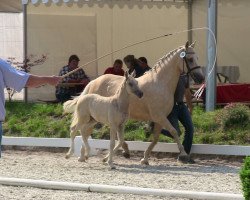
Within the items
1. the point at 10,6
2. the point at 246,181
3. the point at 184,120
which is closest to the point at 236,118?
the point at 184,120

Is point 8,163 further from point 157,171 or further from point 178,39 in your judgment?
point 178,39

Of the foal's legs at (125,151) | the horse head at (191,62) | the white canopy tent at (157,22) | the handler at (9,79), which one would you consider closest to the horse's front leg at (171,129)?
the horse head at (191,62)

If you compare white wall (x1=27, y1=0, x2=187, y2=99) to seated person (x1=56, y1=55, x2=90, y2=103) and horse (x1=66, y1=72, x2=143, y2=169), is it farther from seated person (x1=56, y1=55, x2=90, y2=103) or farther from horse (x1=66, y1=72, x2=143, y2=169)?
horse (x1=66, y1=72, x2=143, y2=169)

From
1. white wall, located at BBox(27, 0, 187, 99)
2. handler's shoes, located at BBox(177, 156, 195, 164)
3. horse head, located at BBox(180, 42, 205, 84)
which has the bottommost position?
handler's shoes, located at BBox(177, 156, 195, 164)

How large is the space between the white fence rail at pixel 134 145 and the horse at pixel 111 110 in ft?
4.08

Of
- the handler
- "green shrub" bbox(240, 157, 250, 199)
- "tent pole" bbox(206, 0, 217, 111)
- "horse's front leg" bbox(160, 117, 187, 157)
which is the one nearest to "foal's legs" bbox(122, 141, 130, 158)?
"horse's front leg" bbox(160, 117, 187, 157)

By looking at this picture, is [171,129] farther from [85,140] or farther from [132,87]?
[85,140]

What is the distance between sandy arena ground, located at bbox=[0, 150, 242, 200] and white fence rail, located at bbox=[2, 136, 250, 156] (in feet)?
0.52

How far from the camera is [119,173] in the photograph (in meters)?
12.2

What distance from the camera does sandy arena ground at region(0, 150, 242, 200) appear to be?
402 inches

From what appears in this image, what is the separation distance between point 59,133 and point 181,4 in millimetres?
6711

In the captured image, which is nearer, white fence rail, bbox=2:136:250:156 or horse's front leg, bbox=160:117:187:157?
horse's front leg, bbox=160:117:187:157

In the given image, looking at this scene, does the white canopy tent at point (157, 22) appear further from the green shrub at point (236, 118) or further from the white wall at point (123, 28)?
the green shrub at point (236, 118)

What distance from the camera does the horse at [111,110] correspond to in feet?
40.9
